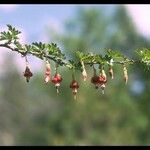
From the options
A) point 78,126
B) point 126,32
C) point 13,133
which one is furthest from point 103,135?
point 13,133

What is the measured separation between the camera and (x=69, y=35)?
69.2 metres

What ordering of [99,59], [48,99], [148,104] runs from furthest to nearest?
[48,99]
[148,104]
[99,59]

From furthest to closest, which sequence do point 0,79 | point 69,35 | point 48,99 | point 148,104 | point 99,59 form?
point 0,79 → point 48,99 → point 69,35 → point 148,104 → point 99,59

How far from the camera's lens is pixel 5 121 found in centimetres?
→ 9212

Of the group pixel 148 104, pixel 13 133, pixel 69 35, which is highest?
pixel 69 35

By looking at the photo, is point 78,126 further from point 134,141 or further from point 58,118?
point 134,141

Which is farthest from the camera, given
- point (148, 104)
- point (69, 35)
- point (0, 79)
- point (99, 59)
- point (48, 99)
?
point (0, 79)

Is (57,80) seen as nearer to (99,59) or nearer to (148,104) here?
(99,59)

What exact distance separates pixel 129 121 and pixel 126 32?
31.5ft

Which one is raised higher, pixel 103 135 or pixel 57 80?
pixel 57 80

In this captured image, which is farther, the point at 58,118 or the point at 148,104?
the point at 58,118

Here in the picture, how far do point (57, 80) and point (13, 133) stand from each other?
81.9 m

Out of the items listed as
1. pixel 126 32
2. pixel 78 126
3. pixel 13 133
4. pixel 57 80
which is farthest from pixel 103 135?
pixel 57 80

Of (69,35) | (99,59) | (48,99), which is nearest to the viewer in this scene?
(99,59)
